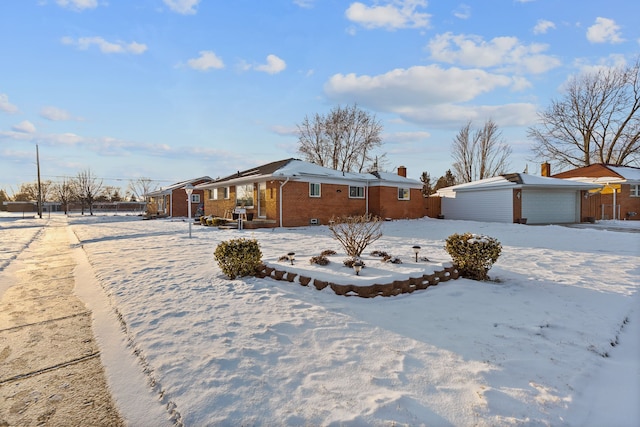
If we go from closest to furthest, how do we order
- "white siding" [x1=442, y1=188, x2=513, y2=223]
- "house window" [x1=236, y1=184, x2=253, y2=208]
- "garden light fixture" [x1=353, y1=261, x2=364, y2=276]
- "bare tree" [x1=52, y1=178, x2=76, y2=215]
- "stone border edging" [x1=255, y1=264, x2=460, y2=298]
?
"stone border edging" [x1=255, y1=264, x2=460, y2=298] → "garden light fixture" [x1=353, y1=261, x2=364, y2=276] → "white siding" [x1=442, y1=188, x2=513, y2=223] → "house window" [x1=236, y1=184, x2=253, y2=208] → "bare tree" [x1=52, y1=178, x2=76, y2=215]

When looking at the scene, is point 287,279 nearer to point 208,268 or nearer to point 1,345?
point 208,268

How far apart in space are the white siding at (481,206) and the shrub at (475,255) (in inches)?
594

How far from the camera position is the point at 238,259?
633 cm

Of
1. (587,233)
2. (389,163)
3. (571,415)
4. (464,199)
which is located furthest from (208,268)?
(389,163)

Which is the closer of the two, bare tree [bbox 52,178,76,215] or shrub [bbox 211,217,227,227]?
shrub [bbox 211,217,227,227]

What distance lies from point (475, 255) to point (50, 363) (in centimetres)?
668

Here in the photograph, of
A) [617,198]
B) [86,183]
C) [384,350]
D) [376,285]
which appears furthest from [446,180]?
[86,183]

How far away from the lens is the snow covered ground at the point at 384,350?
245cm

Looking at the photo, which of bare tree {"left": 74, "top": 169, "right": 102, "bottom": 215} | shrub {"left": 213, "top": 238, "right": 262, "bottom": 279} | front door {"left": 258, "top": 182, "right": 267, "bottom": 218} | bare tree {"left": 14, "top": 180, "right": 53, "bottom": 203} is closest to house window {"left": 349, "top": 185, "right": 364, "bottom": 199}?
front door {"left": 258, "top": 182, "right": 267, "bottom": 218}

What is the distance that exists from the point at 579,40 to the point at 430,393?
10198mm

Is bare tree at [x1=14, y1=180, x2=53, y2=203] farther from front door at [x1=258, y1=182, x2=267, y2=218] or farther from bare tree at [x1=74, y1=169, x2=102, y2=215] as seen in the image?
front door at [x1=258, y1=182, x2=267, y2=218]

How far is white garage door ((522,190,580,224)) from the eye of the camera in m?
19.4

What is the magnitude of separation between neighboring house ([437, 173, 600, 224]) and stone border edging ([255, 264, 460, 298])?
15.7 meters

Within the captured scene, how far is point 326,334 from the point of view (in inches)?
147
